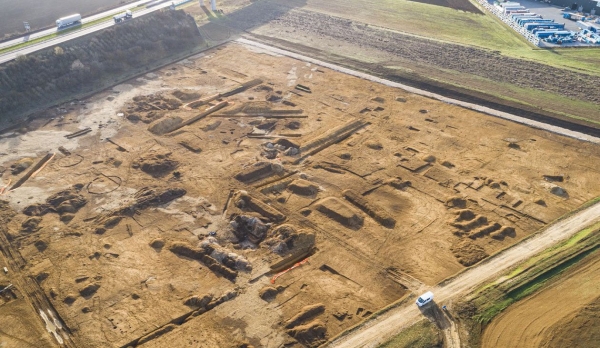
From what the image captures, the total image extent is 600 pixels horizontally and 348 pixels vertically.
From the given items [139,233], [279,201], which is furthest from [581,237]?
[139,233]

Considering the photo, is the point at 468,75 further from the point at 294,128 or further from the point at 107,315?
the point at 107,315

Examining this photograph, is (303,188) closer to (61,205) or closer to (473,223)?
(473,223)

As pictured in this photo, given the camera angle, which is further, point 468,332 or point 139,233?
point 139,233

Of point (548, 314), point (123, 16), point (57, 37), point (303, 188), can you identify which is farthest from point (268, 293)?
point (123, 16)

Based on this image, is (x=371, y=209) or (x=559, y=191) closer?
(x=371, y=209)

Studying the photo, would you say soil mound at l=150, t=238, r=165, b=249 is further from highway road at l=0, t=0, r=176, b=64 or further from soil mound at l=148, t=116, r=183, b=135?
highway road at l=0, t=0, r=176, b=64

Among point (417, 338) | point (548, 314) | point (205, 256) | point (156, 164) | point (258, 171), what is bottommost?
point (548, 314)

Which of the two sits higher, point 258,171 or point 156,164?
point 156,164
